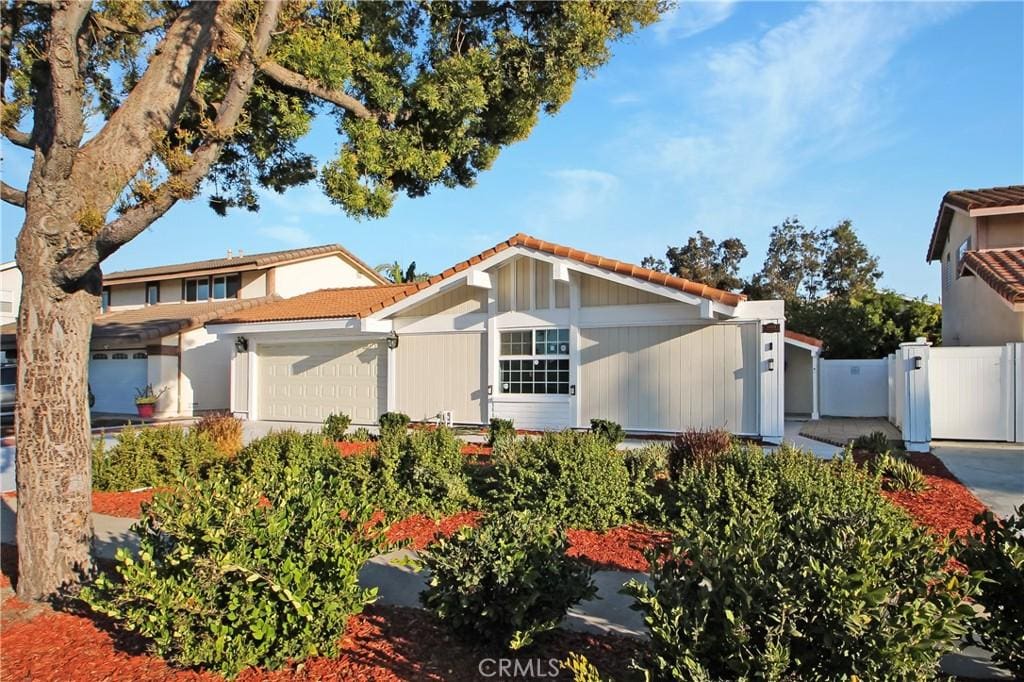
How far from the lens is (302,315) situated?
17203 millimetres

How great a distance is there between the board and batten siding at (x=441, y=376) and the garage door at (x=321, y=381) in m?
0.82

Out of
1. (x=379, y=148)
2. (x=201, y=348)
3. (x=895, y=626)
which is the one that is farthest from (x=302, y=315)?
(x=895, y=626)

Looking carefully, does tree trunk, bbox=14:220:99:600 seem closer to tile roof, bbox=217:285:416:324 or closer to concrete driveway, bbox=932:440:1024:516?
concrete driveway, bbox=932:440:1024:516

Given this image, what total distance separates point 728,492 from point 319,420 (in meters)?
13.4

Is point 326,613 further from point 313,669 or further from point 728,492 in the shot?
point 728,492

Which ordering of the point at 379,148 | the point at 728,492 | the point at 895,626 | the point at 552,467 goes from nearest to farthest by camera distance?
the point at 895,626
the point at 728,492
the point at 552,467
the point at 379,148

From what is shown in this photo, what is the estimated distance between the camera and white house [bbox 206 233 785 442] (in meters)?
12.2

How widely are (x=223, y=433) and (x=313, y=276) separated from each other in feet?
52.6

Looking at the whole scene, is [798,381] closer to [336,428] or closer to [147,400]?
[336,428]

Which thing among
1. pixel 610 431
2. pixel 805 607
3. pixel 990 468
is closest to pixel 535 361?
pixel 610 431

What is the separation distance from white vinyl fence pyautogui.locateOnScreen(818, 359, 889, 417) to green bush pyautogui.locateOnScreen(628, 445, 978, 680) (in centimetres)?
1737

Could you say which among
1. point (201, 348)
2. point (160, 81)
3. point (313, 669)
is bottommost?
point (313, 669)

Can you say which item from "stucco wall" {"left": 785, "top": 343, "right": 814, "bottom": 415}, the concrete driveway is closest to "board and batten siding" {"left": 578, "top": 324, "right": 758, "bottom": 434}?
the concrete driveway

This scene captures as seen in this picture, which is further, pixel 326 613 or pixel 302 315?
pixel 302 315
